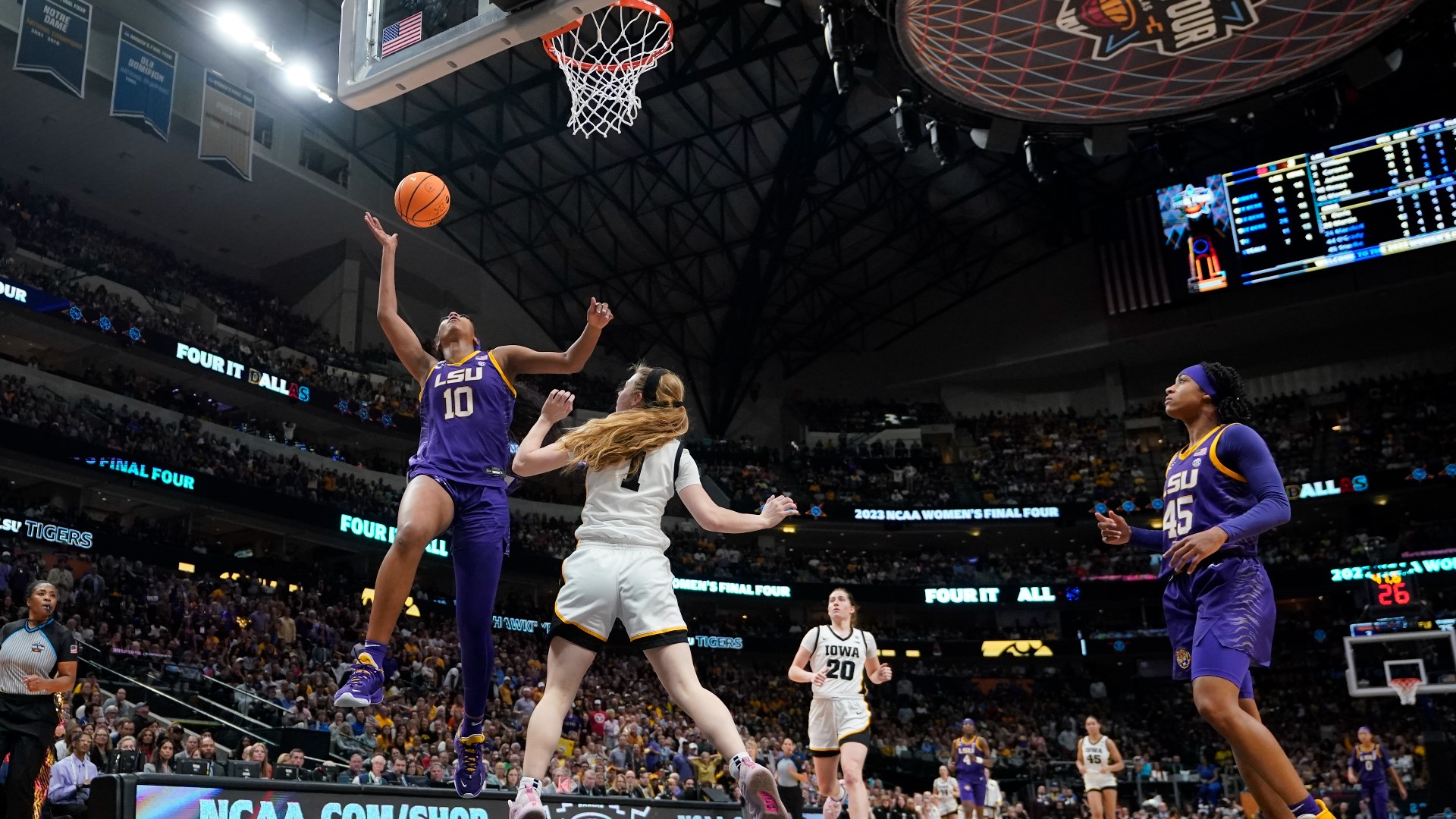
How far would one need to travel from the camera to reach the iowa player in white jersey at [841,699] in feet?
33.8

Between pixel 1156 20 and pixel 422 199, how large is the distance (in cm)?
1046

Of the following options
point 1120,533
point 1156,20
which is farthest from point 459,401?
point 1156,20

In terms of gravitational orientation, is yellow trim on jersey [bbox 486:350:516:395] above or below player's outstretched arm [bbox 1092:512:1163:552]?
above

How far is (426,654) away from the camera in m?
25.7

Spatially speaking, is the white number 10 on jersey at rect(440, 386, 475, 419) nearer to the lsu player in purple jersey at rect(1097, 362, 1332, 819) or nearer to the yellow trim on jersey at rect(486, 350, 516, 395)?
the yellow trim on jersey at rect(486, 350, 516, 395)

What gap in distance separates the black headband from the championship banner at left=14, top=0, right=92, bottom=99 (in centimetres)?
2256

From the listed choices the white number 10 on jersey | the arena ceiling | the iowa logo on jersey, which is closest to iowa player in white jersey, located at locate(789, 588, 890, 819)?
the white number 10 on jersey

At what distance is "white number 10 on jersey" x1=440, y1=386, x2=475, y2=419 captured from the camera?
6043 millimetres

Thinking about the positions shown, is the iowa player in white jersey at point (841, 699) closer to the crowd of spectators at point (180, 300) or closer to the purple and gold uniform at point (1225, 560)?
the purple and gold uniform at point (1225, 560)

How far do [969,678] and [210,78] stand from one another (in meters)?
30.5

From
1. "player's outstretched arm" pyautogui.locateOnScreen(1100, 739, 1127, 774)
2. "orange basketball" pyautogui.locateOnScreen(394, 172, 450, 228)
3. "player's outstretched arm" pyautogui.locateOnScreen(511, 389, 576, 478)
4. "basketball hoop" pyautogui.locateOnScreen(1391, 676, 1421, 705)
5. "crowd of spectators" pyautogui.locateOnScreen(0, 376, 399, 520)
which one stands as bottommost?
"player's outstretched arm" pyautogui.locateOnScreen(1100, 739, 1127, 774)

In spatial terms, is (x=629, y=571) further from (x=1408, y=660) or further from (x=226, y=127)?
(x=226, y=127)

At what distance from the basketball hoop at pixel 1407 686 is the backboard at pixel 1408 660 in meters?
0.06

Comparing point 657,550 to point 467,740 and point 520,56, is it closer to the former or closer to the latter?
point 467,740
